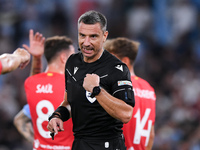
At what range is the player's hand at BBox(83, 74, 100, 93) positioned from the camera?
395cm

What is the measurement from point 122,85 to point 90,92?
1.06 feet

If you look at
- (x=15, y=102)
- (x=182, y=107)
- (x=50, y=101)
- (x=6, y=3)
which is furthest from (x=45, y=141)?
(x=6, y=3)

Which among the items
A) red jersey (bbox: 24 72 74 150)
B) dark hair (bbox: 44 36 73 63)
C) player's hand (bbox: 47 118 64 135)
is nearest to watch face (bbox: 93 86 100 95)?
player's hand (bbox: 47 118 64 135)

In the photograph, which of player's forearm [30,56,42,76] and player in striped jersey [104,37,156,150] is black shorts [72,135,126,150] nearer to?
player in striped jersey [104,37,156,150]

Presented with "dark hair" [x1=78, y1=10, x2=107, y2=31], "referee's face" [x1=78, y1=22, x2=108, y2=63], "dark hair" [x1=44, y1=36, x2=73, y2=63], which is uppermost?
"dark hair" [x1=78, y1=10, x2=107, y2=31]

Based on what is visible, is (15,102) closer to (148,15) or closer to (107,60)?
(148,15)

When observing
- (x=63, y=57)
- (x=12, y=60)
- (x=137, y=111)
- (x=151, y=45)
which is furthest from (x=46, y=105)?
(x=151, y=45)

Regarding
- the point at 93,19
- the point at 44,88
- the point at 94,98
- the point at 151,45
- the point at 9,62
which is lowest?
the point at 151,45

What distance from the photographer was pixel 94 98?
4.21 metres

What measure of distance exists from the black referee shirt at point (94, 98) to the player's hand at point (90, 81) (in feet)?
0.48

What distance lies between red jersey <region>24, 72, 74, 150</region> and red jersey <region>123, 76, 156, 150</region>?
76 cm

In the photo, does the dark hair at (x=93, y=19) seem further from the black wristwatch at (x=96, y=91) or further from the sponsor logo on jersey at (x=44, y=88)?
the sponsor logo on jersey at (x=44, y=88)

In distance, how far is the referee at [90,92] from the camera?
406cm

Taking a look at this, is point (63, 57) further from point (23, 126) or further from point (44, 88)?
point (23, 126)
